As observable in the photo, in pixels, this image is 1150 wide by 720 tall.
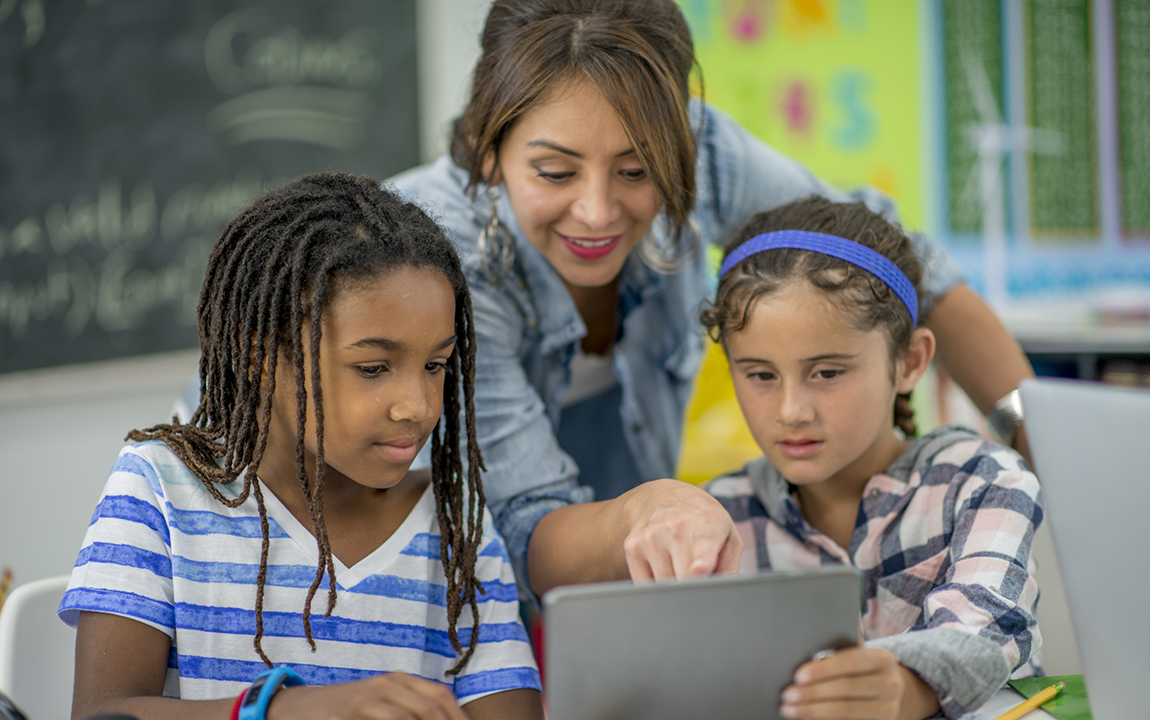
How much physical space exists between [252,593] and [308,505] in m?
0.09

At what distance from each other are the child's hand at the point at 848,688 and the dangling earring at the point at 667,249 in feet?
2.14

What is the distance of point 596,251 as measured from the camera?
110 centimetres

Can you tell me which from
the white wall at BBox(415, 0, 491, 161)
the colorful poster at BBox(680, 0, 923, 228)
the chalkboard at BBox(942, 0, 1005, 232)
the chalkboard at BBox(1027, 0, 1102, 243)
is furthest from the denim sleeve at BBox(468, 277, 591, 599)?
the chalkboard at BBox(1027, 0, 1102, 243)

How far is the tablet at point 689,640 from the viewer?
58 cm

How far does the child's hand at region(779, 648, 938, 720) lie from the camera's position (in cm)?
63

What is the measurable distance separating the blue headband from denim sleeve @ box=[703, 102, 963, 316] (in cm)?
23

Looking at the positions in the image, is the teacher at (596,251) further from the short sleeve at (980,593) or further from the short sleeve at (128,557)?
the short sleeve at (128,557)

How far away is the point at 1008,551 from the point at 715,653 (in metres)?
0.42

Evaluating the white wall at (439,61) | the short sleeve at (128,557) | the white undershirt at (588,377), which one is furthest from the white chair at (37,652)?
the white wall at (439,61)

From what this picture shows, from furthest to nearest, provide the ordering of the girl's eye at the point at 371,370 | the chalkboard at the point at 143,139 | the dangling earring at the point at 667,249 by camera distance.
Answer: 1. the chalkboard at the point at 143,139
2. the dangling earring at the point at 667,249
3. the girl's eye at the point at 371,370

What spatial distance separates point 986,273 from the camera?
3787 mm

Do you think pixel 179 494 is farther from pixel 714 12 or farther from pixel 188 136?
pixel 714 12

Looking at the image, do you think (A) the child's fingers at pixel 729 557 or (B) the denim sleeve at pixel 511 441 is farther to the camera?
(B) the denim sleeve at pixel 511 441

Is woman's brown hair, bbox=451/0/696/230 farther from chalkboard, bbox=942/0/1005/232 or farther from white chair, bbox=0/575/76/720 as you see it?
chalkboard, bbox=942/0/1005/232
